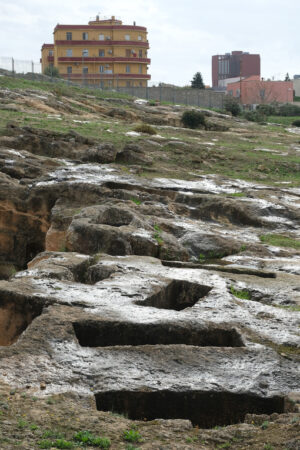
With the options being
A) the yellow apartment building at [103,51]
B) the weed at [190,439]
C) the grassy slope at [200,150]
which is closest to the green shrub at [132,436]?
the weed at [190,439]

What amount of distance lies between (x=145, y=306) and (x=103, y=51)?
70.2m

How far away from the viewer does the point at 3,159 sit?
1934cm

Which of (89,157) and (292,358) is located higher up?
(89,157)

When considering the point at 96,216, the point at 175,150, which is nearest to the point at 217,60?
the point at 175,150

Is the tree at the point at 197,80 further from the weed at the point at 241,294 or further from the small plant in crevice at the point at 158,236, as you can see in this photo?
the weed at the point at 241,294

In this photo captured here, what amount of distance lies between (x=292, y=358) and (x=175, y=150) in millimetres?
18135

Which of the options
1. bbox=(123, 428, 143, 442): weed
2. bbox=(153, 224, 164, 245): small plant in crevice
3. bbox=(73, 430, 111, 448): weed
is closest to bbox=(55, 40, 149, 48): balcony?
bbox=(153, 224, 164, 245): small plant in crevice

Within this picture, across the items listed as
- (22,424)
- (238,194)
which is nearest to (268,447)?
(22,424)

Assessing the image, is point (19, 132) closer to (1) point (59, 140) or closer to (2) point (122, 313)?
(1) point (59, 140)

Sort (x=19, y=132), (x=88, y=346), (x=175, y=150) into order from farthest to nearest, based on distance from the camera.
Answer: (x=175, y=150)
(x=19, y=132)
(x=88, y=346)

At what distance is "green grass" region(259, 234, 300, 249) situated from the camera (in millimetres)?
14391

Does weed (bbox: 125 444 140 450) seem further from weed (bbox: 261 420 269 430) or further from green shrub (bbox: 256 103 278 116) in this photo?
green shrub (bbox: 256 103 278 116)

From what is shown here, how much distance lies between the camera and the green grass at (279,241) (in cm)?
1439

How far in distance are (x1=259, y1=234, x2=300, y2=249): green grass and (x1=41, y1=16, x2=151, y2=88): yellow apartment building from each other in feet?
196
